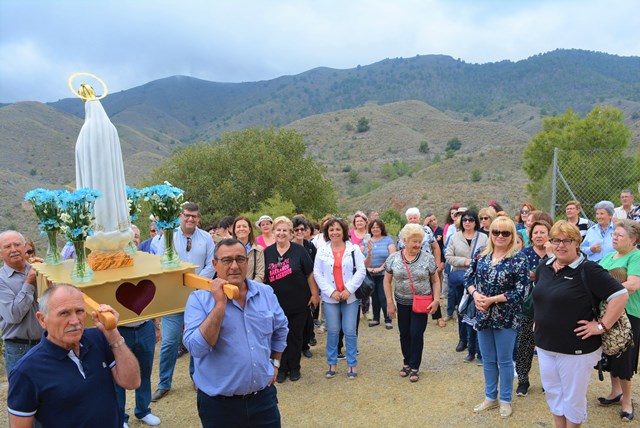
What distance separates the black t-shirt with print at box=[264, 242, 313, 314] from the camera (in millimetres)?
6016

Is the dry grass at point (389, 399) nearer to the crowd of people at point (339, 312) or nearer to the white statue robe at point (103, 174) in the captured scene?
the crowd of people at point (339, 312)

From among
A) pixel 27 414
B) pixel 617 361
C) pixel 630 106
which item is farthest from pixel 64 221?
pixel 630 106

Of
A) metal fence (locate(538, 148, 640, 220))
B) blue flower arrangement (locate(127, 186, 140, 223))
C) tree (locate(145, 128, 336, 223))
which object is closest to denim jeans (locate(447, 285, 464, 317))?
metal fence (locate(538, 148, 640, 220))

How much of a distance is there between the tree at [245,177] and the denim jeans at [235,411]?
57.1 feet

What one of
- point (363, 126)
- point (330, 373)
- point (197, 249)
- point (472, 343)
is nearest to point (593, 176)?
point (472, 343)

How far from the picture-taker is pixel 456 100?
116 m

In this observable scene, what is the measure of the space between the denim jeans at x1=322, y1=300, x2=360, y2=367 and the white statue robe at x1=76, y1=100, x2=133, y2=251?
324 cm

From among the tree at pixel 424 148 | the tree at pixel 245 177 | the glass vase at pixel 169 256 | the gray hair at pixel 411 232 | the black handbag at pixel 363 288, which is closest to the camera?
the glass vase at pixel 169 256

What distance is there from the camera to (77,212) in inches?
126

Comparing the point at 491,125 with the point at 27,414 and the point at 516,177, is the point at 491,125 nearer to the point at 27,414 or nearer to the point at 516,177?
the point at 516,177

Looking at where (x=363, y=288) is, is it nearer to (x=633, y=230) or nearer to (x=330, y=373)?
(x=330, y=373)

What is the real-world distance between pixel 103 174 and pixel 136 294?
0.86 m

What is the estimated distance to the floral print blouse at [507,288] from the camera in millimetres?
4750

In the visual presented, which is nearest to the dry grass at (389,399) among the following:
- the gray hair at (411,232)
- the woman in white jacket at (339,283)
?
the woman in white jacket at (339,283)
